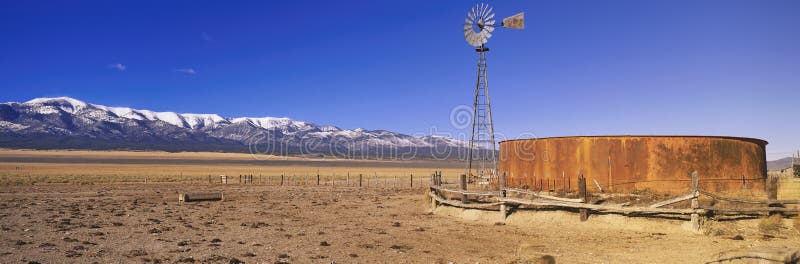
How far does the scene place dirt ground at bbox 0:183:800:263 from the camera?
475 inches

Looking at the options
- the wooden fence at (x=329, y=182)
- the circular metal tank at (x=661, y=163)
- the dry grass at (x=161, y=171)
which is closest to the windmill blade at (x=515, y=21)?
the circular metal tank at (x=661, y=163)

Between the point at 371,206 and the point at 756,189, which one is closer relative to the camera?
the point at 756,189

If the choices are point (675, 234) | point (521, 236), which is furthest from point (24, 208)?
point (675, 234)

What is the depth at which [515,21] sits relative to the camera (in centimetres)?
2869

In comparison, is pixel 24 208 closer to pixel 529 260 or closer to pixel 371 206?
pixel 371 206

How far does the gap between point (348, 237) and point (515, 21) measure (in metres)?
18.2

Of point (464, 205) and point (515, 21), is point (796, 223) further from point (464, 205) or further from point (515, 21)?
point (515, 21)

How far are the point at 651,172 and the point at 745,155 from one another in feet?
12.9

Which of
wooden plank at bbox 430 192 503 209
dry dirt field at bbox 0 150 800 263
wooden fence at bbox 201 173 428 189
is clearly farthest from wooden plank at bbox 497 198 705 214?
wooden fence at bbox 201 173 428 189

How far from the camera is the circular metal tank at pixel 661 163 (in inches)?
762

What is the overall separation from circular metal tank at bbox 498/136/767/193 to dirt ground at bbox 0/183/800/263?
15.1 ft

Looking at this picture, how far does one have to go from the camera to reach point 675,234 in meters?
14.4

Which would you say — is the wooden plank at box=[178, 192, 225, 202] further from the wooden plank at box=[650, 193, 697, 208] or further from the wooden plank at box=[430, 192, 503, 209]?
the wooden plank at box=[650, 193, 697, 208]

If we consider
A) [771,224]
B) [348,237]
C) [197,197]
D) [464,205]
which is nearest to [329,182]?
[197,197]
